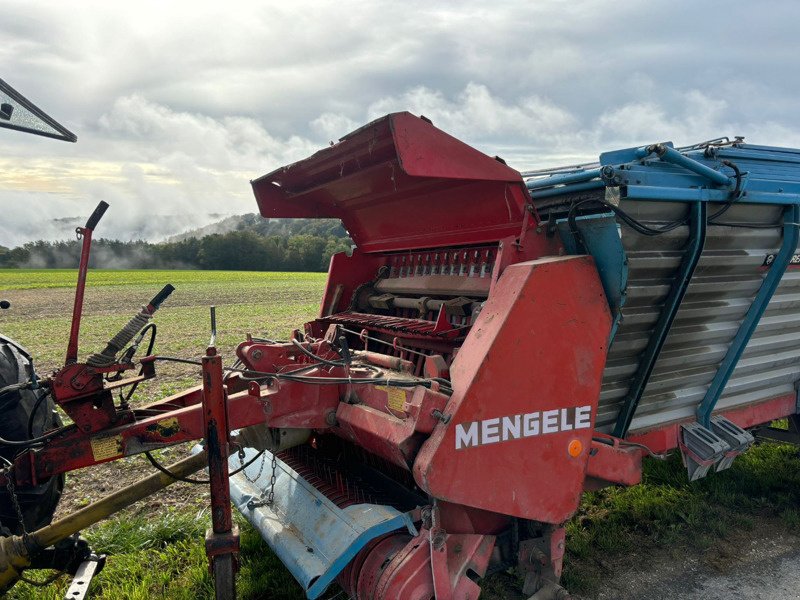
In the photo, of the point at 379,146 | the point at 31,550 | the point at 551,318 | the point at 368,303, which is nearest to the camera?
the point at 31,550

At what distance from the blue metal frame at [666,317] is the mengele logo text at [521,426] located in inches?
23.8

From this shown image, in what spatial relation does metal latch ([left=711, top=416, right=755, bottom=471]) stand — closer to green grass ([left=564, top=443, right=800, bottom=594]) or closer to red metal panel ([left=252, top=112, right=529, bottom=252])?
green grass ([left=564, top=443, right=800, bottom=594])

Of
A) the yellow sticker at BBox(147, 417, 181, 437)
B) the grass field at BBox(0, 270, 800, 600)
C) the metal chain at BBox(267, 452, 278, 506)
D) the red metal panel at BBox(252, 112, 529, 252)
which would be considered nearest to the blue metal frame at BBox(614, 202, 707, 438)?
the red metal panel at BBox(252, 112, 529, 252)

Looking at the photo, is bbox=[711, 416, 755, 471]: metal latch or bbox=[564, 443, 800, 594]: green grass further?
bbox=[564, 443, 800, 594]: green grass

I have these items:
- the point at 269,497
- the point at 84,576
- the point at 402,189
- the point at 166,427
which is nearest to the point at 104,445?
the point at 166,427

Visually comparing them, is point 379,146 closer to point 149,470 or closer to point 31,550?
point 31,550

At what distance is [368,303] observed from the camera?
178 inches

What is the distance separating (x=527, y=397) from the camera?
2658 mm

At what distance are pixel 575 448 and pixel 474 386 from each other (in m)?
0.66

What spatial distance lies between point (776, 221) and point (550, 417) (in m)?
1.85

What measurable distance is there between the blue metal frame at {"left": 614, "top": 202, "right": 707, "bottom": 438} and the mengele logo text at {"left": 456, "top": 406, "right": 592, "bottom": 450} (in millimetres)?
604

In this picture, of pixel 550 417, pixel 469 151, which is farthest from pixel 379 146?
pixel 550 417

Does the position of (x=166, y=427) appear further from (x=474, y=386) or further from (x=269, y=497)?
(x=474, y=386)

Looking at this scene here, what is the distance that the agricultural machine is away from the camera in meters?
2.54
